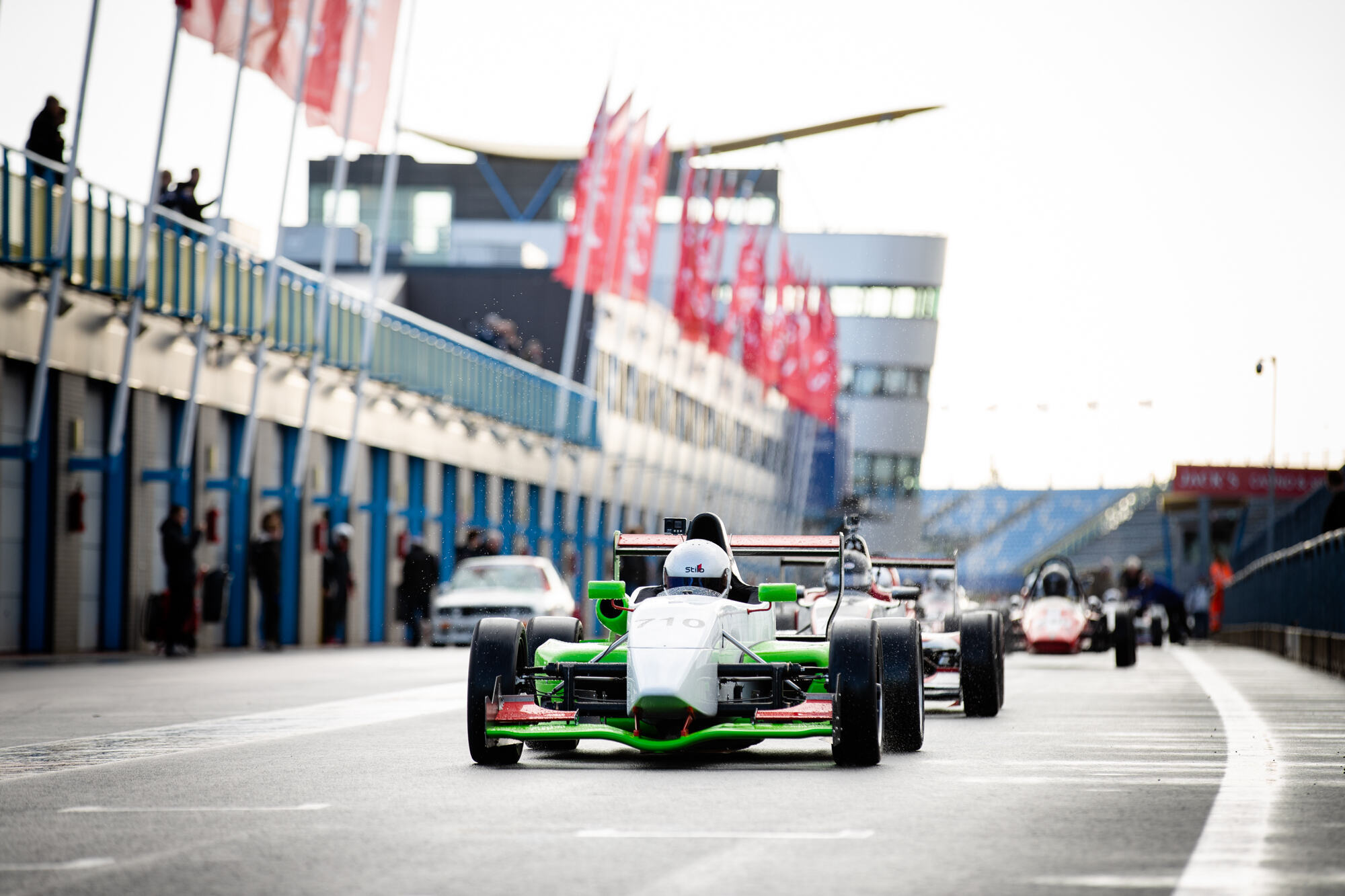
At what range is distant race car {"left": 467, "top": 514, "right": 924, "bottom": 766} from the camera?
12000mm

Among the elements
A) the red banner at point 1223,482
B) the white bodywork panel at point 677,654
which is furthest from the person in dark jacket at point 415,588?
the red banner at point 1223,482

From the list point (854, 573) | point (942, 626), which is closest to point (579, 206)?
point (942, 626)

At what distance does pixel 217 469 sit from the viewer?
36.7 metres

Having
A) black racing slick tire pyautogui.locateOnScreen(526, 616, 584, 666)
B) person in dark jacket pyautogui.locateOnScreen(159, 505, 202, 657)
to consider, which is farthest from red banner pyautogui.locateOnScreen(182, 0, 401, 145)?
black racing slick tire pyautogui.locateOnScreen(526, 616, 584, 666)

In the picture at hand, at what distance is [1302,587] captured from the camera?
31.9 m

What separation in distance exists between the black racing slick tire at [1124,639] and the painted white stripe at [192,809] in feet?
63.9

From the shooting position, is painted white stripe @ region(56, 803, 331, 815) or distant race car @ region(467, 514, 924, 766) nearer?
painted white stripe @ region(56, 803, 331, 815)

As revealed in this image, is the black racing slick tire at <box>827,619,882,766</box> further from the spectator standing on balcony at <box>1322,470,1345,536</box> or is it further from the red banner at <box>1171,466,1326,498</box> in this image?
the red banner at <box>1171,466,1326,498</box>

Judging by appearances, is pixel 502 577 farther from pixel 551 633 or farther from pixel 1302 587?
pixel 551 633

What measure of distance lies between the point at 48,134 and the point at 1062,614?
1426 centimetres

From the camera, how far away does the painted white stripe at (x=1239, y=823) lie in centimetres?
742

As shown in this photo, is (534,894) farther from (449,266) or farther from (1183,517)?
(1183,517)

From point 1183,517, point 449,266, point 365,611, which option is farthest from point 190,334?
point 1183,517

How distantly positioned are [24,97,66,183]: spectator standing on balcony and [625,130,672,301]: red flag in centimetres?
1869
